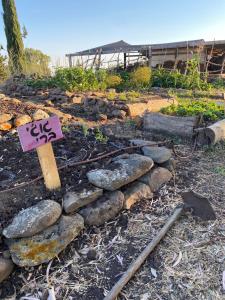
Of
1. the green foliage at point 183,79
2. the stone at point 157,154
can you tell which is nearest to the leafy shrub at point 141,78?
the green foliage at point 183,79

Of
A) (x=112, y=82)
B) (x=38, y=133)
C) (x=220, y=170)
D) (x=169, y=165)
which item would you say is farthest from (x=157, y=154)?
(x=112, y=82)

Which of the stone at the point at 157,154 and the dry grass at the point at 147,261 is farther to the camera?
the stone at the point at 157,154

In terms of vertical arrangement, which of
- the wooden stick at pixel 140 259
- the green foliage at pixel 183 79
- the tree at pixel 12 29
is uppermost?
the tree at pixel 12 29

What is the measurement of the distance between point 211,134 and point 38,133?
2557 millimetres

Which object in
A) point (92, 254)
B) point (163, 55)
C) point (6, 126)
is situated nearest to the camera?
point (92, 254)

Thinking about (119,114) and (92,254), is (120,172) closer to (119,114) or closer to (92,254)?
(92,254)

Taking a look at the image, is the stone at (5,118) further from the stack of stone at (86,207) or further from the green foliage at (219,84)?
the green foliage at (219,84)

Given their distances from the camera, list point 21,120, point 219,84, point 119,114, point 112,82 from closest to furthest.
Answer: point 21,120 < point 119,114 < point 112,82 < point 219,84

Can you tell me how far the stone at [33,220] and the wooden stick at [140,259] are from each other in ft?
2.04

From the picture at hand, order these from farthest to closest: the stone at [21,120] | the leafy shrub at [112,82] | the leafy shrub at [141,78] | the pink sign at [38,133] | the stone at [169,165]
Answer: the leafy shrub at [141,78]
the leafy shrub at [112,82]
the stone at [21,120]
the stone at [169,165]
the pink sign at [38,133]

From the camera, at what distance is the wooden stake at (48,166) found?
85.0 inches

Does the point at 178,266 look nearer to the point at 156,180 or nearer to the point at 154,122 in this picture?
the point at 156,180

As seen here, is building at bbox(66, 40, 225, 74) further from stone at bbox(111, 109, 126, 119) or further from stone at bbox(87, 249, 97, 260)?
stone at bbox(87, 249, 97, 260)

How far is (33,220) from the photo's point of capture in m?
1.89
